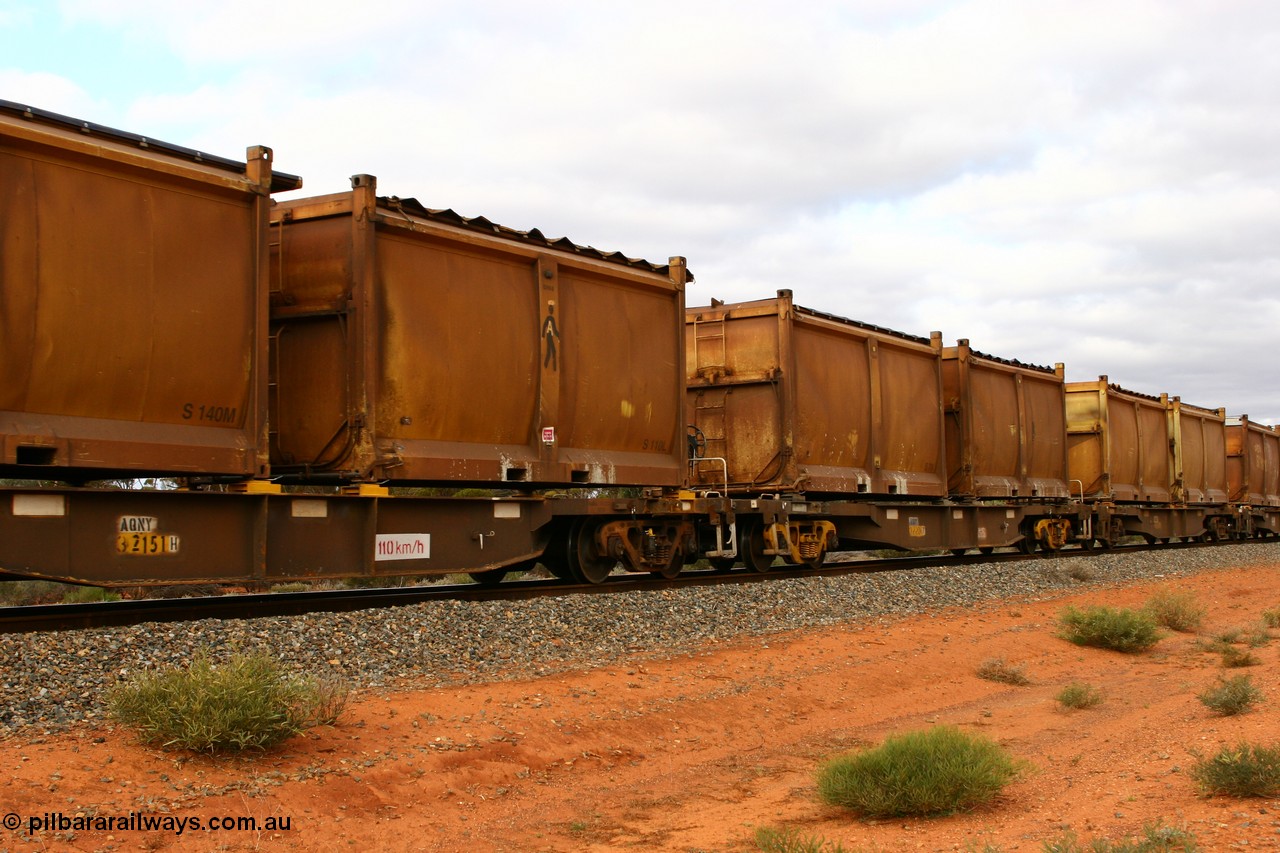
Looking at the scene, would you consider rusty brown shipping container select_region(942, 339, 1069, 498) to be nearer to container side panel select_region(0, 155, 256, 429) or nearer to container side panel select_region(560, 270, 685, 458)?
container side panel select_region(560, 270, 685, 458)

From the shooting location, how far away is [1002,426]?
22953 mm

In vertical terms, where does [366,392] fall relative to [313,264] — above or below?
below

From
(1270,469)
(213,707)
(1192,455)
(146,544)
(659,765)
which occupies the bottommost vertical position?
(659,765)

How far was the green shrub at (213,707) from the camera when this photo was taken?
20.2 ft

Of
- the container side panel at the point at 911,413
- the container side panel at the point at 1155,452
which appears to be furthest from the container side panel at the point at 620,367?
the container side panel at the point at 1155,452

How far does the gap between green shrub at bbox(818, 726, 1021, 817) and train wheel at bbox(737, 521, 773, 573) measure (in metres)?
9.36

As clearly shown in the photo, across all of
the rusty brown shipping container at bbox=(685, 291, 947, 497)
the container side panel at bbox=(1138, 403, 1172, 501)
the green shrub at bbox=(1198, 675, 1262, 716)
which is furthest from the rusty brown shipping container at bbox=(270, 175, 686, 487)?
the container side panel at bbox=(1138, 403, 1172, 501)

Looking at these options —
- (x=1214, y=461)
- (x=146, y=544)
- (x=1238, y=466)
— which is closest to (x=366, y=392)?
(x=146, y=544)

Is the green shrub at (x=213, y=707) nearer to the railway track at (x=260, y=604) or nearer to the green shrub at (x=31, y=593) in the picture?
the railway track at (x=260, y=604)

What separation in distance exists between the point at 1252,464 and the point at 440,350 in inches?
1456

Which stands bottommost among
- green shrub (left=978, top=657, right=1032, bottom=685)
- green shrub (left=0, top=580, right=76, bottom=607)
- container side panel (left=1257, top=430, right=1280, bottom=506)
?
green shrub (left=978, top=657, right=1032, bottom=685)

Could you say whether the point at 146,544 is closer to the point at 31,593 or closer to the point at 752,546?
the point at 752,546

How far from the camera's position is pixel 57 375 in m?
7.94

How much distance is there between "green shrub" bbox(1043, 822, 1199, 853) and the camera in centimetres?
466
